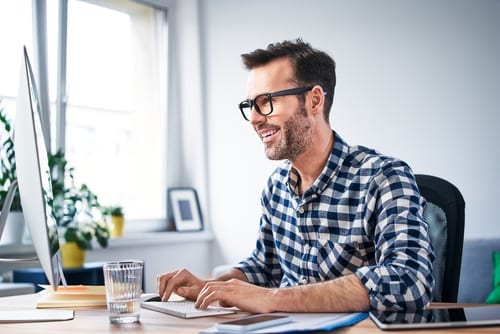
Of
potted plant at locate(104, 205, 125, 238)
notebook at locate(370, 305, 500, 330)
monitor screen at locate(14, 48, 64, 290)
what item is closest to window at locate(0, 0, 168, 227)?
potted plant at locate(104, 205, 125, 238)

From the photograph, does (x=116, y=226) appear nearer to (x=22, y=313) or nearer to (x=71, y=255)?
(x=71, y=255)

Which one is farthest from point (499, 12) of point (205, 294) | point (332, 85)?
point (205, 294)

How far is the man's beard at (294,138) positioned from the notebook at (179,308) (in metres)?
0.53

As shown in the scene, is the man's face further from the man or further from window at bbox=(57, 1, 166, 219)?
window at bbox=(57, 1, 166, 219)

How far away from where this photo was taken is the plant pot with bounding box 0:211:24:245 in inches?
147

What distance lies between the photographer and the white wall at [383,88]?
3914 mm

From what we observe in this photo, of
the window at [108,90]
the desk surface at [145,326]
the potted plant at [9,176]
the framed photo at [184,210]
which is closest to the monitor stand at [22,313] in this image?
the desk surface at [145,326]

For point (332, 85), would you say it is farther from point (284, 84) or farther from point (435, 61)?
point (435, 61)

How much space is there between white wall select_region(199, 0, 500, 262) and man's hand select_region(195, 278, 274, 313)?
2.82m

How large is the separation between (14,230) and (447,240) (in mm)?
2674

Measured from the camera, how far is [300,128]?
1.99m

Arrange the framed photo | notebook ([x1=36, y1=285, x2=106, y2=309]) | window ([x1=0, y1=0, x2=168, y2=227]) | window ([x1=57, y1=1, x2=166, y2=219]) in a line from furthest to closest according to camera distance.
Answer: the framed photo
window ([x1=57, y1=1, x2=166, y2=219])
window ([x1=0, y1=0, x2=168, y2=227])
notebook ([x1=36, y1=285, x2=106, y2=309])

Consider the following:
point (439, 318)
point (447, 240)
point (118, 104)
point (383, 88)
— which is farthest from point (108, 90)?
point (439, 318)

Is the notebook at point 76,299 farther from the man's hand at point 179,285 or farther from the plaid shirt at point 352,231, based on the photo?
the plaid shirt at point 352,231
